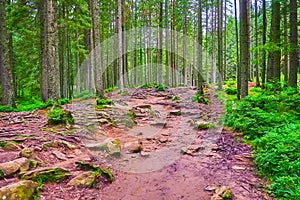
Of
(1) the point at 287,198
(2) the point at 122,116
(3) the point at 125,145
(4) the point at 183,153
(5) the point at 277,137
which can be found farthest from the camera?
(2) the point at 122,116

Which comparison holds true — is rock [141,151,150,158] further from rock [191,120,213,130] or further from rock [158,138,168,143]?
rock [191,120,213,130]

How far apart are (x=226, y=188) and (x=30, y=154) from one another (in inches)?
142

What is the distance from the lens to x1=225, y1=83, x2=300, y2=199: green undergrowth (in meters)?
3.93

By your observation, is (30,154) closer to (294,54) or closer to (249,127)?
(249,127)

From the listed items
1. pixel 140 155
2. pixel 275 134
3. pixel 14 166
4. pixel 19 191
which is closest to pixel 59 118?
pixel 140 155

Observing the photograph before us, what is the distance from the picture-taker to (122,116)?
28.3 feet

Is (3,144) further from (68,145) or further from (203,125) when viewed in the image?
(203,125)

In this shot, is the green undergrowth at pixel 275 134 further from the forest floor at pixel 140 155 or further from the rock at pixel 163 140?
the rock at pixel 163 140

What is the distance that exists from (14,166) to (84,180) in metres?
1.17

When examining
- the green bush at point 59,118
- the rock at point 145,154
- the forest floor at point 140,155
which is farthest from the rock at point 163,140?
the green bush at point 59,118

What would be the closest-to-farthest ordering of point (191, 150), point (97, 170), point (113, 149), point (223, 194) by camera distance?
point (223, 194)
point (97, 170)
point (113, 149)
point (191, 150)

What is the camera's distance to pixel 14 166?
3965 mm

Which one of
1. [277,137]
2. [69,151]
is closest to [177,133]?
[277,137]

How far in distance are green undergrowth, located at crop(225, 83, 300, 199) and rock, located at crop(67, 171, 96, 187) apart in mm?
2952
